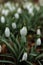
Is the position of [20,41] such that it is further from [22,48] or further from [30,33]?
[30,33]

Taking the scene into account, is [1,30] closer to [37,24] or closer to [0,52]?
[0,52]

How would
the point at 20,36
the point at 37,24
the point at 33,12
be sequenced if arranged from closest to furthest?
the point at 20,36 → the point at 37,24 → the point at 33,12

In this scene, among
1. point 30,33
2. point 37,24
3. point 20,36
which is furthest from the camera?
point 37,24

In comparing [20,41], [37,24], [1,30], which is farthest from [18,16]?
[20,41]

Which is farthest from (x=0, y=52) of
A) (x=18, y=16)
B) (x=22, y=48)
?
(x=18, y=16)

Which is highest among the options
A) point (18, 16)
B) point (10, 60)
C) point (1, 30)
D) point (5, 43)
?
point (18, 16)

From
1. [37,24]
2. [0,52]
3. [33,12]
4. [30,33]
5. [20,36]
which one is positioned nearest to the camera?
[0,52]

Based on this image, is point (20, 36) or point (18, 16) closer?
point (20, 36)

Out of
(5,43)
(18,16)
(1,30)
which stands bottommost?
(5,43)

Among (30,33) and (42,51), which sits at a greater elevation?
(30,33)
